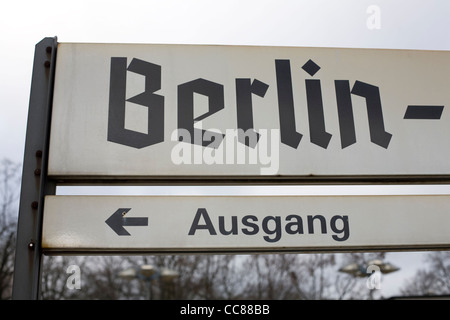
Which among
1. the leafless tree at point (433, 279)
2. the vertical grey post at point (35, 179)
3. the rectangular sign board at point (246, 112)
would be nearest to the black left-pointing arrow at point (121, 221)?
the rectangular sign board at point (246, 112)

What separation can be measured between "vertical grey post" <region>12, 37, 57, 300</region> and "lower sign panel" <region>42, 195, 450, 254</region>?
0.06 m

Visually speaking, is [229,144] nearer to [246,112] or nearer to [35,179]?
[246,112]

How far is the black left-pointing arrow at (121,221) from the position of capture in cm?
243

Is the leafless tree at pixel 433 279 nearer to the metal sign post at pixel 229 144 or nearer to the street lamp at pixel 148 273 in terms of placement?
the metal sign post at pixel 229 144

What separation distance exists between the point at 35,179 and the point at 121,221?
19.9 inches

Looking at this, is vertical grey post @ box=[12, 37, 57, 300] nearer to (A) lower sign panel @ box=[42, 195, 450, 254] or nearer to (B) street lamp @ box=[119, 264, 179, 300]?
(A) lower sign panel @ box=[42, 195, 450, 254]

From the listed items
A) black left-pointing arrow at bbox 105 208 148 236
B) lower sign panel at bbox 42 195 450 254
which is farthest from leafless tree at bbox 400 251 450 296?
black left-pointing arrow at bbox 105 208 148 236

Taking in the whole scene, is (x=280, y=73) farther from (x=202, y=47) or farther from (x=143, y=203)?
(x=143, y=203)

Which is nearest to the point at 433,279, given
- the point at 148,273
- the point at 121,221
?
the point at 148,273

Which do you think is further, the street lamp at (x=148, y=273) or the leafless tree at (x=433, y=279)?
the street lamp at (x=148, y=273)

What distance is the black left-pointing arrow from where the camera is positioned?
243cm

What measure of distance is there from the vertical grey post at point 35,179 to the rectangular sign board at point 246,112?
0.06 m

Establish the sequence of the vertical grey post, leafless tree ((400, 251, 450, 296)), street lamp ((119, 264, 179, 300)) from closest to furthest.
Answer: the vertical grey post, leafless tree ((400, 251, 450, 296)), street lamp ((119, 264, 179, 300))
